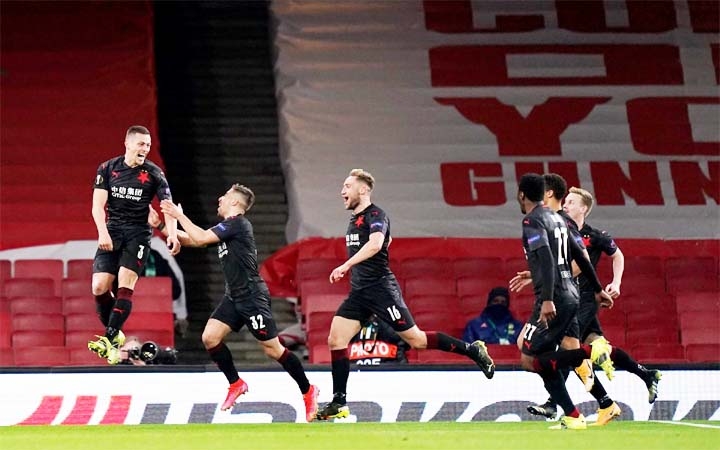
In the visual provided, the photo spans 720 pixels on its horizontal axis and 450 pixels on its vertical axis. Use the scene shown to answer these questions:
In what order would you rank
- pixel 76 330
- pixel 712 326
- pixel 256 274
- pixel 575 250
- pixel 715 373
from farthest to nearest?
pixel 712 326
pixel 76 330
pixel 715 373
pixel 256 274
pixel 575 250

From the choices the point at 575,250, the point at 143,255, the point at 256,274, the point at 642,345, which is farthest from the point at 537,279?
the point at 642,345

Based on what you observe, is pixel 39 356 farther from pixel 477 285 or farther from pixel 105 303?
pixel 477 285

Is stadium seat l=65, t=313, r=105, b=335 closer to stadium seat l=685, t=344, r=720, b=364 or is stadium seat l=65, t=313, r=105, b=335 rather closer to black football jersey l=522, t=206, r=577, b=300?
stadium seat l=685, t=344, r=720, b=364

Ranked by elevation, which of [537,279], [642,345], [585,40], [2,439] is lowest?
[642,345]

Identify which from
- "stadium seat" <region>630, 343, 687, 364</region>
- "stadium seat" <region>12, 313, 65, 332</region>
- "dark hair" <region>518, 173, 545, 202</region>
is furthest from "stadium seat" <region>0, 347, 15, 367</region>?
"stadium seat" <region>630, 343, 687, 364</region>

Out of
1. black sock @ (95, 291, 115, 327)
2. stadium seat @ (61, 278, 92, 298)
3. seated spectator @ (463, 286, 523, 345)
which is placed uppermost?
black sock @ (95, 291, 115, 327)

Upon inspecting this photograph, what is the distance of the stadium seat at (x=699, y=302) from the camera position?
1532cm

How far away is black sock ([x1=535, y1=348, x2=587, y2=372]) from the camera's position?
927 cm

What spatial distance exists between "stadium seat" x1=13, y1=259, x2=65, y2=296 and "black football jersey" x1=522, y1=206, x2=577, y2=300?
745 centimetres

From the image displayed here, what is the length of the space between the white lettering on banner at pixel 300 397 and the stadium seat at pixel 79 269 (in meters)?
3.80

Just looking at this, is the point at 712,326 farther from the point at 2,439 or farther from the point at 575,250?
the point at 2,439

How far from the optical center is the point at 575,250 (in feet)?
30.8

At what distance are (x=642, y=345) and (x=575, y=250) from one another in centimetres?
564

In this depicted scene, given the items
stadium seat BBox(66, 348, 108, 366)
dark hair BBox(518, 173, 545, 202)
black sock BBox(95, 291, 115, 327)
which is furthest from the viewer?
stadium seat BBox(66, 348, 108, 366)
